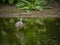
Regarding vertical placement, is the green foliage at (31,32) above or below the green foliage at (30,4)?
above

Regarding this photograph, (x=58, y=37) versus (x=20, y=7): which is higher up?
(x=58, y=37)

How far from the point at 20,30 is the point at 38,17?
7.37 feet

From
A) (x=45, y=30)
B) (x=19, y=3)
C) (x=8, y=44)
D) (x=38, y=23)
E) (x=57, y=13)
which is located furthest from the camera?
(x=19, y=3)

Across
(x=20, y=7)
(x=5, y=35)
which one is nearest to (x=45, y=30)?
(x=5, y=35)

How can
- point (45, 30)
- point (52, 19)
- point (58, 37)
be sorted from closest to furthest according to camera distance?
point (58, 37), point (45, 30), point (52, 19)

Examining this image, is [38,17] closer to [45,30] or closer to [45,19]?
[45,19]

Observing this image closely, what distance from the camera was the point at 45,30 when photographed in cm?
876

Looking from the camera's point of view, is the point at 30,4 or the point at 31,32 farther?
the point at 30,4

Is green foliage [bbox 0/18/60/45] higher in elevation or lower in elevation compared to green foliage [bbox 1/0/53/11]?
higher

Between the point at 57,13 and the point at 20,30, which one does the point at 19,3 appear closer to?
the point at 57,13

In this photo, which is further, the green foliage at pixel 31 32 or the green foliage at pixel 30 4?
the green foliage at pixel 30 4

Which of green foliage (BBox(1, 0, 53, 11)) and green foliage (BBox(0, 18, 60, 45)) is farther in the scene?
green foliage (BBox(1, 0, 53, 11))

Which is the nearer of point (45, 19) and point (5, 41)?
point (5, 41)

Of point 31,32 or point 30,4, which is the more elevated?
point 31,32
